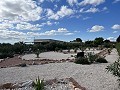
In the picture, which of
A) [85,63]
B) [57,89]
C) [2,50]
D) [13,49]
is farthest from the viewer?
[13,49]

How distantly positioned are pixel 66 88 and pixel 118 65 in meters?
2.32

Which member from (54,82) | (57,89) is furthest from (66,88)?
(54,82)

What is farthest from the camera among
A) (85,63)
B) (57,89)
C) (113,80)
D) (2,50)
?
(2,50)

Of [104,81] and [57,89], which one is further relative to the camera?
[104,81]

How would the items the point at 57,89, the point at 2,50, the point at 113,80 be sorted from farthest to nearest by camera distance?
the point at 2,50, the point at 113,80, the point at 57,89

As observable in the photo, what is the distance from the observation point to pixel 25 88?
9266 mm

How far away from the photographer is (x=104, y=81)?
34.7 ft

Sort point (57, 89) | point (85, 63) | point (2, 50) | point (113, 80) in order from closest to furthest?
point (57, 89) → point (113, 80) → point (85, 63) → point (2, 50)

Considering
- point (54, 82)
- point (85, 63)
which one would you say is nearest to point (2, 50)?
point (85, 63)

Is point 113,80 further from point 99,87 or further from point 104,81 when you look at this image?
point 99,87

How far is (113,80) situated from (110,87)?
146 centimetres

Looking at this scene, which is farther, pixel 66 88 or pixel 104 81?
pixel 104 81

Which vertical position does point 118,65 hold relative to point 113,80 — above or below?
above

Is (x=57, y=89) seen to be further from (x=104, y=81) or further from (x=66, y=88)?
(x=104, y=81)
